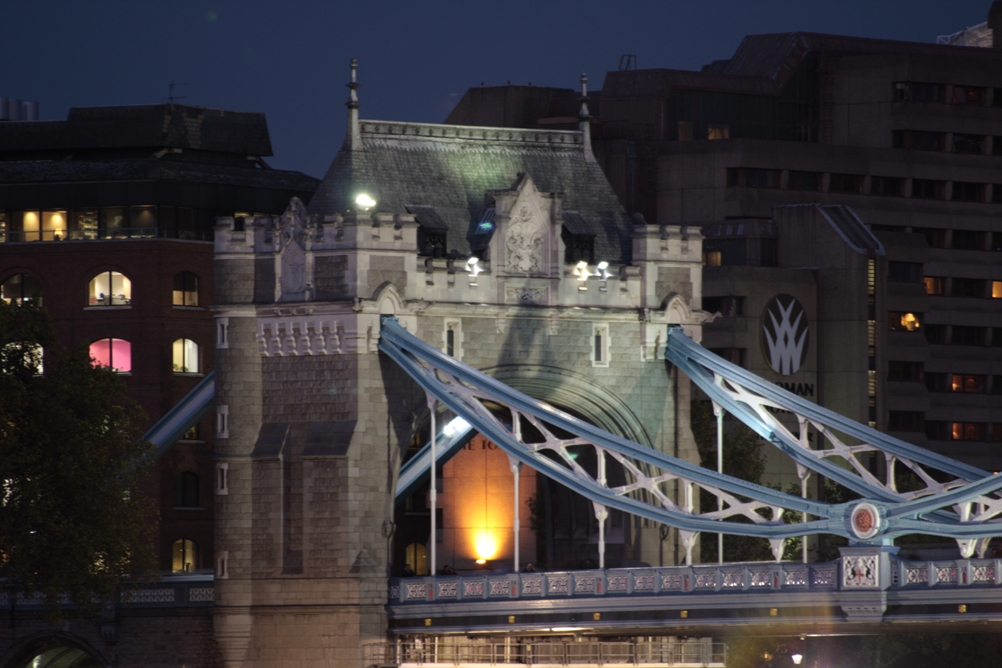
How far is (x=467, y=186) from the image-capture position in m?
103

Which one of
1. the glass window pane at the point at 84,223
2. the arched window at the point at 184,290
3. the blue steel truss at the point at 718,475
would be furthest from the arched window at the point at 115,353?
the blue steel truss at the point at 718,475

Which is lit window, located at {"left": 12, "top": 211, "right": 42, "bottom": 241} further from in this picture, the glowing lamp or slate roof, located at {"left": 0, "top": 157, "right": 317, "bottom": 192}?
the glowing lamp

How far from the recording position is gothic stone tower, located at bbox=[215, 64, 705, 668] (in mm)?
95812

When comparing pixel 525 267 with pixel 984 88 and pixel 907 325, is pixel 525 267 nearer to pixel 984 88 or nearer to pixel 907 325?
pixel 907 325

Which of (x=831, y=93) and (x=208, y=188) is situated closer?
(x=208, y=188)

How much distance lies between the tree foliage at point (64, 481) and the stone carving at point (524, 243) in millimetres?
14673

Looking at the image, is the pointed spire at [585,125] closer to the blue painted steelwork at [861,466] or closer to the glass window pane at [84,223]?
the blue painted steelwork at [861,466]

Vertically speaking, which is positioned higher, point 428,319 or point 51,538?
point 428,319

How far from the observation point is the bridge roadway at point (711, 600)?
7956cm

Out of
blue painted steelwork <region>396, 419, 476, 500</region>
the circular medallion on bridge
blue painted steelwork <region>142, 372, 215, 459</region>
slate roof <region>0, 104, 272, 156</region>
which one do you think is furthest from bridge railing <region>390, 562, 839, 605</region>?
slate roof <region>0, 104, 272, 156</region>

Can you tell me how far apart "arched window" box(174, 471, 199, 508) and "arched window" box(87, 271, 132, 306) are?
8498 mm

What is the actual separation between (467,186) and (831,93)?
2696 inches

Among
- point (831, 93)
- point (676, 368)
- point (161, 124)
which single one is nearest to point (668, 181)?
point (831, 93)

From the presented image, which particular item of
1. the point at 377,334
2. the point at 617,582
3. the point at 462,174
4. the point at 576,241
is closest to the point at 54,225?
the point at 462,174
